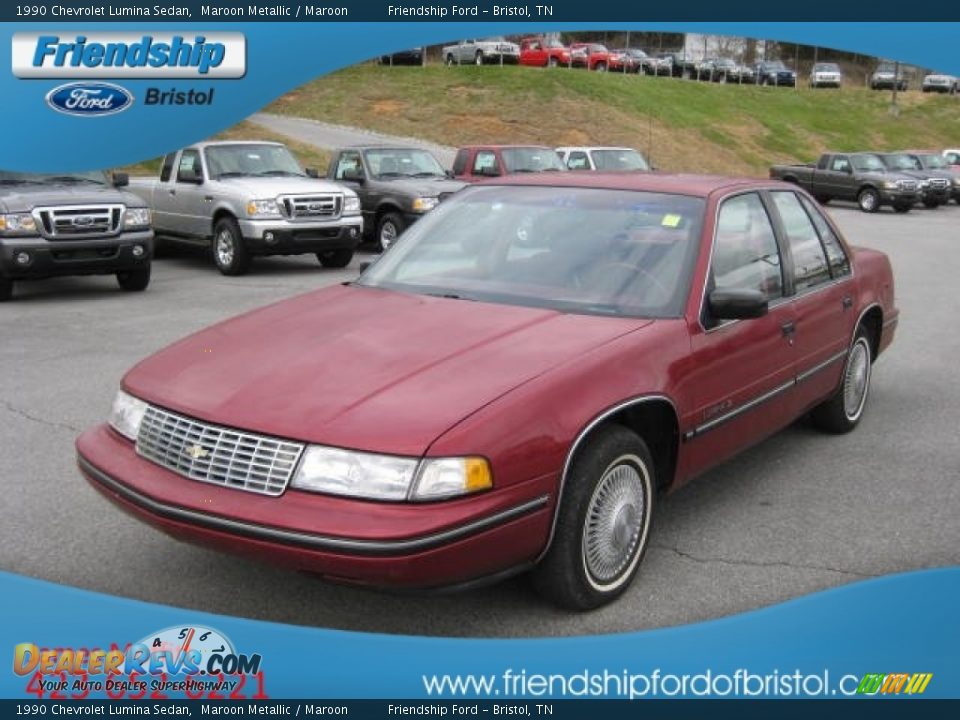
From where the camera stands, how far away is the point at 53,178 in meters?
11.9

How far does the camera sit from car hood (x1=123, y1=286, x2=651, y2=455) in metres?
3.34

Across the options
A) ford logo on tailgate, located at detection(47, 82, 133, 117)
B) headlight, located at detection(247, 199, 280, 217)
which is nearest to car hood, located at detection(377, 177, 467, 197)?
headlight, located at detection(247, 199, 280, 217)

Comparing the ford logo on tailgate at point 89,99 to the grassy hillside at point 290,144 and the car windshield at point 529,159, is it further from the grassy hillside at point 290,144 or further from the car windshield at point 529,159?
the grassy hillside at point 290,144

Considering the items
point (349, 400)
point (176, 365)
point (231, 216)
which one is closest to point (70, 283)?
point (231, 216)

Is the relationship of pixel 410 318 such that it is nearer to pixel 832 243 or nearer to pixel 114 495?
pixel 114 495

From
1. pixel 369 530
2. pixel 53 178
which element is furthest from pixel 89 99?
pixel 369 530

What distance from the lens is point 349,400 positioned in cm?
345

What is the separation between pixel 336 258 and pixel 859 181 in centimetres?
1905

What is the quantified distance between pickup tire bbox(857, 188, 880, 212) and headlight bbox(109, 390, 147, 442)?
27.4 metres

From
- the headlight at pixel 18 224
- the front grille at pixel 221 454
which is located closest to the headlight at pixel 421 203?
the headlight at pixel 18 224

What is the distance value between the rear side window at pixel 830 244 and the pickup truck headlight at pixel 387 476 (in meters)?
3.30

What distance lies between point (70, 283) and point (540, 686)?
11.3 meters

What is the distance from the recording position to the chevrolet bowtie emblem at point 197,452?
11.4 ft

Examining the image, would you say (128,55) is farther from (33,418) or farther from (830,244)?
(830,244)
